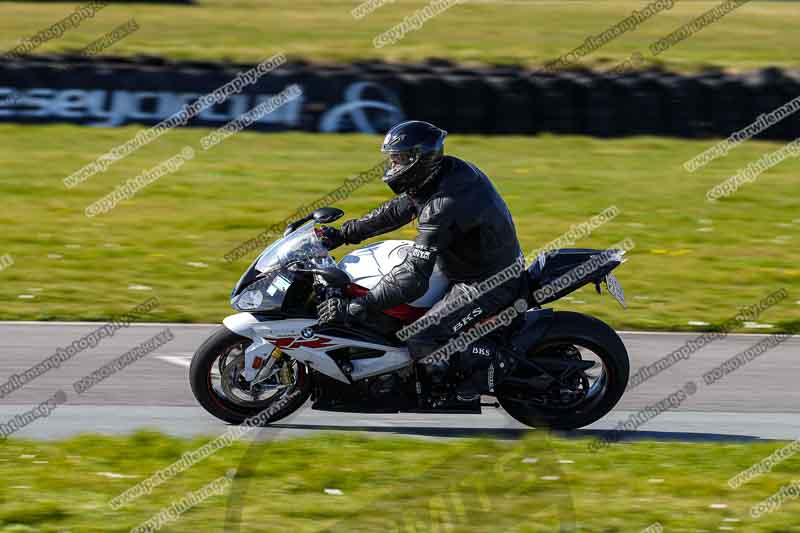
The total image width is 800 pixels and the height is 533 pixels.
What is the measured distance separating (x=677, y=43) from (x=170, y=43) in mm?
12539

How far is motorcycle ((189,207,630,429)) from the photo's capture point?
7.93 metres

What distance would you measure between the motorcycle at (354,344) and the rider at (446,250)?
109 mm

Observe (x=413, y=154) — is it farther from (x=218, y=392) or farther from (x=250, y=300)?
(x=218, y=392)

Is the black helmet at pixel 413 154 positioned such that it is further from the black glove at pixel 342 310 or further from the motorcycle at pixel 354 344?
the black glove at pixel 342 310

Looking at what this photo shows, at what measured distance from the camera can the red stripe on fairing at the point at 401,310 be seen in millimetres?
7961

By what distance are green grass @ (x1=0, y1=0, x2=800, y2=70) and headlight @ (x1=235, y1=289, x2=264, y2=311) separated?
1431cm

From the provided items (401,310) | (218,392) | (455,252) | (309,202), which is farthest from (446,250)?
(309,202)

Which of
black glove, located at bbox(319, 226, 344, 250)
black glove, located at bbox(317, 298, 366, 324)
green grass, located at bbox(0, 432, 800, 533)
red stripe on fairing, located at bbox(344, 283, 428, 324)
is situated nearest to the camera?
green grass, located at bbox(0, 432, 800, 533)

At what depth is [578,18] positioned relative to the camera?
38.6 metres

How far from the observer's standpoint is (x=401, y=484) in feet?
22.7

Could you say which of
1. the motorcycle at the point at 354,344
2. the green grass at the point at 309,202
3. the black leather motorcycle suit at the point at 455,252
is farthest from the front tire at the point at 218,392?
the green grass at the point at 309,202

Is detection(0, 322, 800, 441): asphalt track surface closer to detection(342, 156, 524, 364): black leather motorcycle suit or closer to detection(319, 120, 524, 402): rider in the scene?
detection(319, 120, 524, 402): rider

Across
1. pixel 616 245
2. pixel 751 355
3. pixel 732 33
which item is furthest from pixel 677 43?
pixel 751 355

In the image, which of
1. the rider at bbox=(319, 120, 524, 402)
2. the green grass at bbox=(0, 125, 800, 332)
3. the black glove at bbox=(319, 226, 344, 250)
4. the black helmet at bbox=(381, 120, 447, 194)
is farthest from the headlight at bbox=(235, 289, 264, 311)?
the green grass at bbox=(0, 125, 800, 332)
